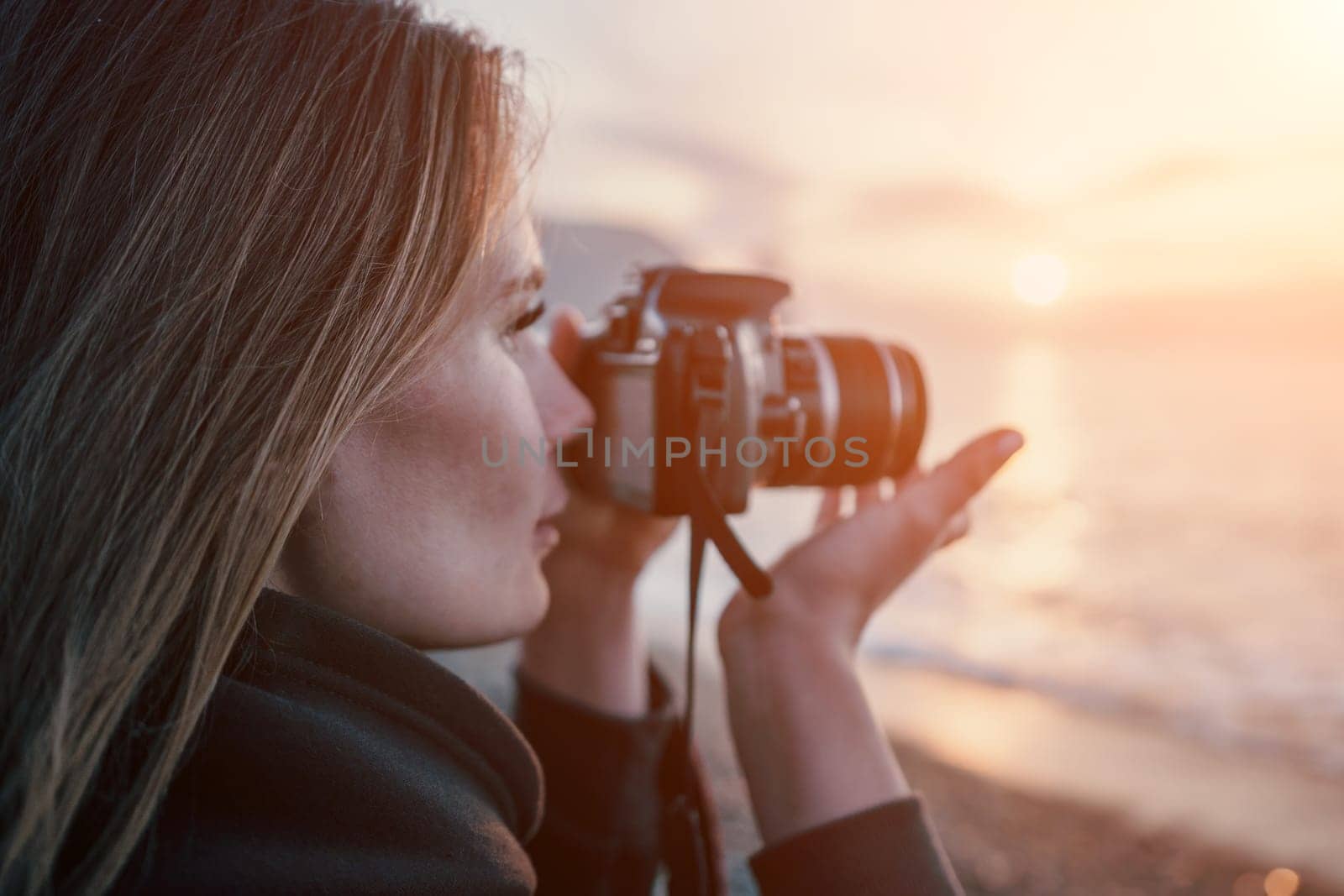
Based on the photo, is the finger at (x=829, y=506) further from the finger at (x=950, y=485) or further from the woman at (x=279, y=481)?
the woman at (x=279, y=481)

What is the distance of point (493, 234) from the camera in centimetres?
84

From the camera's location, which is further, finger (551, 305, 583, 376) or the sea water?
the sea water

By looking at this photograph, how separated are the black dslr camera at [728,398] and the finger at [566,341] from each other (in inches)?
1.3

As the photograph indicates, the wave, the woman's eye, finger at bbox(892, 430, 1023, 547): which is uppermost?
the woman's eye

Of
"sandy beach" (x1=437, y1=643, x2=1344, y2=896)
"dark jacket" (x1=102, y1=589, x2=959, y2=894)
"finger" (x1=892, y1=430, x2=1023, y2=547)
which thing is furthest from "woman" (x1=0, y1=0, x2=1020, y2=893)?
"sandy beach" (x1=437, y1=643, x2=1344, y2=896)

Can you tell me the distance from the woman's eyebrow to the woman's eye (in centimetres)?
2

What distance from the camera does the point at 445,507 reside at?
33.2 inches

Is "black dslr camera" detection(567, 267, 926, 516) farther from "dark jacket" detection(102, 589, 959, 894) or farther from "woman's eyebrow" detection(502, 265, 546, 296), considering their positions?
"dark jacket" detection(102, 589, 959, 894)

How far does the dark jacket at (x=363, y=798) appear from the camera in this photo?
54 cm

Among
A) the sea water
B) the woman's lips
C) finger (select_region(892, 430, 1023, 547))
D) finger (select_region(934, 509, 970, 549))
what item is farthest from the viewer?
Answer: the sea water

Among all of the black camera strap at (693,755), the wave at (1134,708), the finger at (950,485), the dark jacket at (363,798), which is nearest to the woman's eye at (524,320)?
the black camera strap at (693,755)

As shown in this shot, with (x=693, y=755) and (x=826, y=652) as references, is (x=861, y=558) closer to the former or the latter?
(x=826, y=652)

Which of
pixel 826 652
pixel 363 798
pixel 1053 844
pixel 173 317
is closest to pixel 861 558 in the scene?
pixel 826 652

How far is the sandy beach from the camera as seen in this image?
2.14 metres
